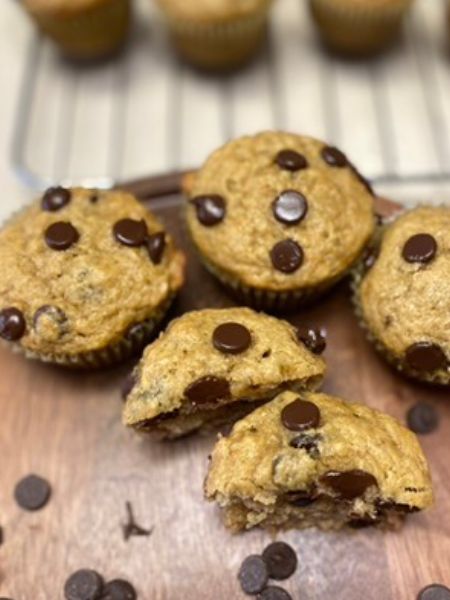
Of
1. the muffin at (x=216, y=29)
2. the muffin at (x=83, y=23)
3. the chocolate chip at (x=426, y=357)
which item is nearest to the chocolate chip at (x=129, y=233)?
the chocolate chip at (x=426, y=357)

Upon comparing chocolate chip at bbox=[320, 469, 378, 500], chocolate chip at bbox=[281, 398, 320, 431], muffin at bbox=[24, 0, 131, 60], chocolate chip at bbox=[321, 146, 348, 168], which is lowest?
chocolate chip at bbox=[320, 469, 378, 500]

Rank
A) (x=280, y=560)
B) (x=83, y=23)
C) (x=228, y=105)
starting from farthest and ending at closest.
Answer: (x=228, y=105) → (x=83, y=23) → (x=280, y=560)

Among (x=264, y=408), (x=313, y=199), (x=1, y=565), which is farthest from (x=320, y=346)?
(x=1, y=565)

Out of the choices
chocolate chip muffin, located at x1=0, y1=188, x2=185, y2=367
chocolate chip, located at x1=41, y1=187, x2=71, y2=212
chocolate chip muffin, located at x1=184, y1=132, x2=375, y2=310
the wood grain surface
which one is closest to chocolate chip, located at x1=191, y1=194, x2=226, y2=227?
chocolate chip muffin, located at x1=184, y1=132, x2=375, y2=310

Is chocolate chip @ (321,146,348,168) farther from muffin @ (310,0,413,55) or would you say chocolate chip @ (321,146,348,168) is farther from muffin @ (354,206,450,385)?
muffin @ (310,0,413,55)

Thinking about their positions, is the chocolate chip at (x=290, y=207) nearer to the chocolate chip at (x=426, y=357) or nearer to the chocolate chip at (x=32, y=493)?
the chocolate chip at (x=426, y=357)

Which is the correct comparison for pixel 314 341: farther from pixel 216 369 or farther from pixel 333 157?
pixel 333 157

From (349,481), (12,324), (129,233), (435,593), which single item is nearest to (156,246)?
(129,233)

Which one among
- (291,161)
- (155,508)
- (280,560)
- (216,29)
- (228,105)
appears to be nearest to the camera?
(280,560)
